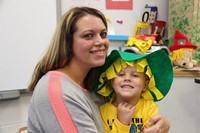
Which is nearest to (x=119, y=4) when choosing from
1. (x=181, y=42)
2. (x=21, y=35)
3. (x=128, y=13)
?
(x=128, y=13)

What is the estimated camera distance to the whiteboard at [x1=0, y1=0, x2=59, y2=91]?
1708 millimetres

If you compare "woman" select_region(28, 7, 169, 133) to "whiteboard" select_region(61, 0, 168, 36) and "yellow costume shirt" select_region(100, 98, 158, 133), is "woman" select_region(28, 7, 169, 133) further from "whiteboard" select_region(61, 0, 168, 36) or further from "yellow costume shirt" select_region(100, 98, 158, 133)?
"whiteboard" select_region(61, 0, 168, 36)

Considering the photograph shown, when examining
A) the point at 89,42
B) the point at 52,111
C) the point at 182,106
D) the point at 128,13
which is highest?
the point at 128,13

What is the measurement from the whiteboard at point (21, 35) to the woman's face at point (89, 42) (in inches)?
30.4

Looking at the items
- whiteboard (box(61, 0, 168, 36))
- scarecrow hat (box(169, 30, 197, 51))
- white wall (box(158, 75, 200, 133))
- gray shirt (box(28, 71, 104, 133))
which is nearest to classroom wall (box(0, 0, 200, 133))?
white wall (box(158, 75, 200, 133))

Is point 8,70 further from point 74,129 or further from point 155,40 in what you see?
point 155,40

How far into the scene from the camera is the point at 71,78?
110cm

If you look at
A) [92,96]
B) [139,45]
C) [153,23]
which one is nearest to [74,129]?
[92,96]

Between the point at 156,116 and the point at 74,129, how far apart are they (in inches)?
15.2

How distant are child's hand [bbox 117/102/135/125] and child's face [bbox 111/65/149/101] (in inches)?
1.7

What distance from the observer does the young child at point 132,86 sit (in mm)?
1139

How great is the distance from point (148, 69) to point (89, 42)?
298mm

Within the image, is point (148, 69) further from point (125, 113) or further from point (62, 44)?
point (62, 44)

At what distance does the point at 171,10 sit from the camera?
256 cm
